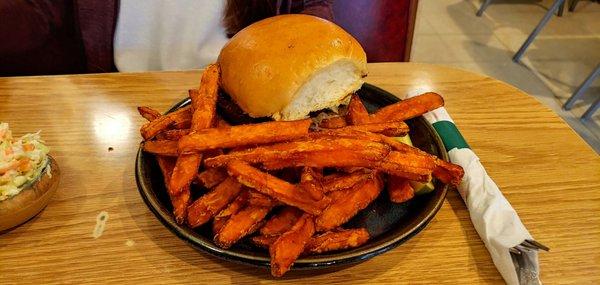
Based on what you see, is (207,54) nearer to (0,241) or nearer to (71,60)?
(71,60)

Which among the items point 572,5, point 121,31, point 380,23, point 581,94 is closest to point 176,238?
point 121,31

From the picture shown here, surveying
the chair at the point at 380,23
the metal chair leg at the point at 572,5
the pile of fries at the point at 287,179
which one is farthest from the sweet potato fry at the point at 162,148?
A: the metal chair leg at the point at 572,5

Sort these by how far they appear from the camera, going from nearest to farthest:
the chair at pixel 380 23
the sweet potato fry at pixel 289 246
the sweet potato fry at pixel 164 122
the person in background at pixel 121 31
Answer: the sweet potato fry at pixel 289 246 < the sweet potato fry at pixel 164 122 < the person in background at pixel 121 31 < the chair at pixel 380 23

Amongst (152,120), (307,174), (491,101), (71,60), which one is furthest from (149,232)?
(71,60)

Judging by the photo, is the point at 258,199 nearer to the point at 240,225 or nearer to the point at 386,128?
the point at 240,225

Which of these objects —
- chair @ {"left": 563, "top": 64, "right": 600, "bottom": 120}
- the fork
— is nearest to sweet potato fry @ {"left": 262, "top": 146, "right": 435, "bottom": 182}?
the fork

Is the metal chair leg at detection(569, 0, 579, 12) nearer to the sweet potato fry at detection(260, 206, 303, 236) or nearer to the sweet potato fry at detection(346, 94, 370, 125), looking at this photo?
the sweet potato fry at detection(346, 94, 370, 125)

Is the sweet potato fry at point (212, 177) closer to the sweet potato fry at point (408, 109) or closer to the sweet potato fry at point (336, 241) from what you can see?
the sweet potato fry at point (336, 241)
